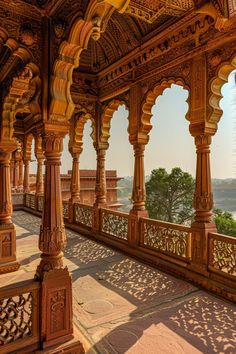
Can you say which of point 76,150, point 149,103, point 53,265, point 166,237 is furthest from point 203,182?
point 76,150

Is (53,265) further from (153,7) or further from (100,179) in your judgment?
(100,179)

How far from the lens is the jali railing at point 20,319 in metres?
2.64

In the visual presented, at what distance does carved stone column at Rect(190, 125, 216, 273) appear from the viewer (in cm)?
487

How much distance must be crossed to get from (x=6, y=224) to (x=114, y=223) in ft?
10.7

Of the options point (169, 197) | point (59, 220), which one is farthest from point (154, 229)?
point (169, 197)

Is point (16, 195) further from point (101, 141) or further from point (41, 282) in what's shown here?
point (41, 282)

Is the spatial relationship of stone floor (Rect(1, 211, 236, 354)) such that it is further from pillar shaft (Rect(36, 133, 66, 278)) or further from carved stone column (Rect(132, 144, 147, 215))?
carved stone column (Rect(132, 144, 147, 215))

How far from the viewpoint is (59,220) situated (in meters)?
3.16

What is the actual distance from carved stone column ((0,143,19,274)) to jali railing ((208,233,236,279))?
400 cm

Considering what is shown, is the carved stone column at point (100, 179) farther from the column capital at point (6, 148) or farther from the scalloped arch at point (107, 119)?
the column capital at point (6, 148)

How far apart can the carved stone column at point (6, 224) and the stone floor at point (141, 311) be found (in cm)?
29

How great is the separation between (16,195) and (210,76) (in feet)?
43.3

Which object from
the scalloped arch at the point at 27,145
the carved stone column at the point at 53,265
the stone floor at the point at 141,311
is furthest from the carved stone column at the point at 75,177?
the carved stone column at the point at 53,265

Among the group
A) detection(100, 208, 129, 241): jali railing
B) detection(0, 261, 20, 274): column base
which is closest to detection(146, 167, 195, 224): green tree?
detection(100, 208, 129, 241): jali railing
